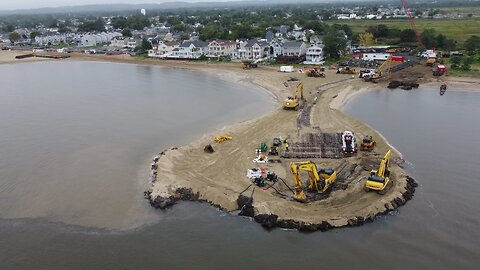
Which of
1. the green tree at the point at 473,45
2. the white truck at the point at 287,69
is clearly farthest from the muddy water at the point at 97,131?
the green tree at the point at 473,45

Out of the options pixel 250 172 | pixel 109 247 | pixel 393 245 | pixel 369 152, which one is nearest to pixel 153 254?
pixel 109 247

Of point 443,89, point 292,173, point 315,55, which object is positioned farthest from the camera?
point 315,55

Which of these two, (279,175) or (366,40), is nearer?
(279,175)

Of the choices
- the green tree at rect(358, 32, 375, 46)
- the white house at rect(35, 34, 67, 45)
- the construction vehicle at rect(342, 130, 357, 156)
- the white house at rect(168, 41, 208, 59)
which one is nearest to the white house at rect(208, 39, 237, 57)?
the white house at rect(168, 41, 208, 59)

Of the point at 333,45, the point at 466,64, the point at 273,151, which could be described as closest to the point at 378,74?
the point at 466,64

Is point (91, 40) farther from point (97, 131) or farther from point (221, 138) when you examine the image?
point (221, 138)

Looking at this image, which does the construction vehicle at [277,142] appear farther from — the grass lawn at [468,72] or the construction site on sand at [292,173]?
the grass lawn at [468,72]

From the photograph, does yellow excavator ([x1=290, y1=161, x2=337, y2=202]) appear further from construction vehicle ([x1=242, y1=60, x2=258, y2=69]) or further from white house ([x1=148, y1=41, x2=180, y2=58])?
white house ([x1=148, y1=41, x2=180, y2=58])
